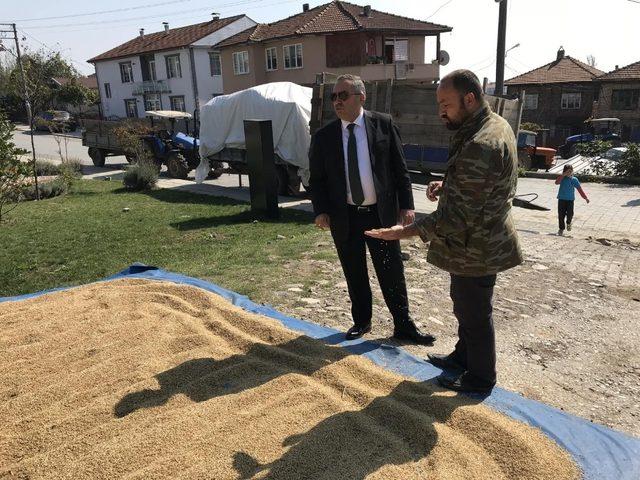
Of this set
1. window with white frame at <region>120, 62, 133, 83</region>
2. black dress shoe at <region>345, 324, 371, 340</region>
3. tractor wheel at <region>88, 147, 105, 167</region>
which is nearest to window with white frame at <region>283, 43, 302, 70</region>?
tractor wheel at <region>88, 147, 105, 167</region>

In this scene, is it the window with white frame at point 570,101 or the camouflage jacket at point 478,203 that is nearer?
the camouflage jacket at point 478,203

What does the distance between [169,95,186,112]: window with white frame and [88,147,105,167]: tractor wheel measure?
20.4 m

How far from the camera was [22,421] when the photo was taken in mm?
2691

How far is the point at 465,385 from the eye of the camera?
2936 mm

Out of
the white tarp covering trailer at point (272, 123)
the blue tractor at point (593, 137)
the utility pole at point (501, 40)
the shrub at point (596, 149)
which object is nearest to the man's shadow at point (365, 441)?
the white tarp covering trailer at point (272, 123)

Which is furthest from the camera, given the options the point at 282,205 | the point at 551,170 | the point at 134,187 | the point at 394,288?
the point at 551,170

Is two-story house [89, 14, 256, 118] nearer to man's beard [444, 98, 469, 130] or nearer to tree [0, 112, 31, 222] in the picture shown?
tree [0, 112, 31, 222]

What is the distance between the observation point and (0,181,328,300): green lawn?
19.1 feet

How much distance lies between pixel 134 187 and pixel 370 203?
1141cm

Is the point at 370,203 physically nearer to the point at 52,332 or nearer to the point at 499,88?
the point at 52,332

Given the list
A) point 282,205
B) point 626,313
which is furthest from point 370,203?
point 282,205

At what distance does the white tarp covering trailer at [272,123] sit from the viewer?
1149 centimetres

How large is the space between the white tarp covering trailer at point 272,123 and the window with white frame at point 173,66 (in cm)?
2930

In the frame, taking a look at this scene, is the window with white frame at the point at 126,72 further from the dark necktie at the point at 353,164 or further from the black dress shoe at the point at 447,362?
the black dress shoe at the point at 447,362
